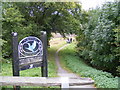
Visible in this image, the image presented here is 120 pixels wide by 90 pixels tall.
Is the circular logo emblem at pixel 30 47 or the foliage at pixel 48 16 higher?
the foliage at pixel 48 16

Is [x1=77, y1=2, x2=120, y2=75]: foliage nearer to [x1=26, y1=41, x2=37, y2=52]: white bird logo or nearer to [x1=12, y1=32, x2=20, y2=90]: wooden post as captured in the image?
[x1=26, y1=41, x2=37, y2=52]: white bird logo

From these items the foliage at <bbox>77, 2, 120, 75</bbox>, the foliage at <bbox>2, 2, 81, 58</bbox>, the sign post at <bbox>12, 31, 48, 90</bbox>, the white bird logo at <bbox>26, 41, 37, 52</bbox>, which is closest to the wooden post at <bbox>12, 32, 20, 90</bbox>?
the sign post at <bbox>12, 31, 48, 90</bbox>

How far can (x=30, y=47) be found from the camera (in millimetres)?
1983

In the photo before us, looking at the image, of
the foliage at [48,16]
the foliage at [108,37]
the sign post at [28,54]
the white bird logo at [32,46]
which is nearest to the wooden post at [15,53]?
the sign post at [28,54]

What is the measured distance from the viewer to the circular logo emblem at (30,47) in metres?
1.92

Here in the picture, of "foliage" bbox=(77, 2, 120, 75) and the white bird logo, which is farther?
"foliage" bbox=(77, 2, 120, 75)

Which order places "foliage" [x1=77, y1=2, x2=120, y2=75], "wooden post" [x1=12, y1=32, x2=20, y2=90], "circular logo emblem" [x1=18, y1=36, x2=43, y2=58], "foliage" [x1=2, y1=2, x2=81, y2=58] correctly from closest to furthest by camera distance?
"wooden post" [x1=12, y1=32, x2=20, y2=90] < "circular logo emblem" [x1=18, y1=36, x2=43, y2=58] < "foliage" [x1=77, y1=2, x2=120, y2=75] < "foliage" [x1=2, y1=2, x2=81, y2=58]

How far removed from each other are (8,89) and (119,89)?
1.94 m

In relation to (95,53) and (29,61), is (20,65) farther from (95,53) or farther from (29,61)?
(95,53)

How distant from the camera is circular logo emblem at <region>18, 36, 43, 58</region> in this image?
6.31 ft

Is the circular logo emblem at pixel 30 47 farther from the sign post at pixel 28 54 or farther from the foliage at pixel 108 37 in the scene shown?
the foliage at pixel 108 37

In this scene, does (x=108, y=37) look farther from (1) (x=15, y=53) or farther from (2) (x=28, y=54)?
(1) (x=15, y=53)

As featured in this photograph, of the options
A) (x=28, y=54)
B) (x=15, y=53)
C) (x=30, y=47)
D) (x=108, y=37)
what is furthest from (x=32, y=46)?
(x=108, y=37)

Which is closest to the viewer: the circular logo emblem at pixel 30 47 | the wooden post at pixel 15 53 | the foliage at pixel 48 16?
the wooden post at pixel 15 53
